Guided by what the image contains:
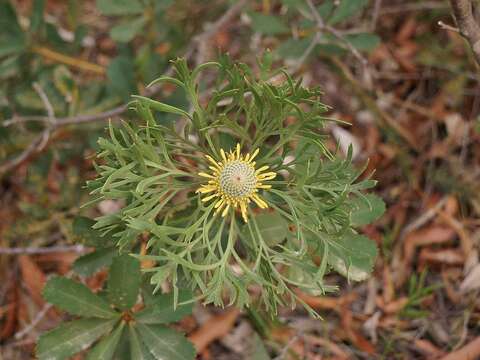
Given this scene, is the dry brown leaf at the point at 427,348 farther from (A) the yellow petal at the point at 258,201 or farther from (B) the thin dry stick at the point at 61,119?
(B) the thin dry stick at the point at 61,119

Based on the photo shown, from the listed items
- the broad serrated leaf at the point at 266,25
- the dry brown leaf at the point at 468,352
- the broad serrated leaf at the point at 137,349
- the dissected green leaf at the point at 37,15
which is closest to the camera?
the broad serrated leaf at the point at 137,349

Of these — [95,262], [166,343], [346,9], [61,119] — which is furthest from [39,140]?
[346,9]

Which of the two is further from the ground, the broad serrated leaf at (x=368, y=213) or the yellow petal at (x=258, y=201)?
the yellow petal at (x=258, y=201)

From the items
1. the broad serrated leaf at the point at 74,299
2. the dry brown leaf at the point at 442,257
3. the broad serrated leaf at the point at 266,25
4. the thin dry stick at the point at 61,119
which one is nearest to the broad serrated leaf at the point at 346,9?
the broad serrated leaf at the point at 266,25

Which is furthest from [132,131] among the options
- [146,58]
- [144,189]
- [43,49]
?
[43,49]

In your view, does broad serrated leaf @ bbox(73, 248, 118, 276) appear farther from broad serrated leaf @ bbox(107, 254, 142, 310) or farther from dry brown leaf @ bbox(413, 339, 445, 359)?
dry brown leaf @ bbox(413, 339, 445, 359)

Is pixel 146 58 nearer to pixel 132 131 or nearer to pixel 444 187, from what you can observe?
pixel 132 131
